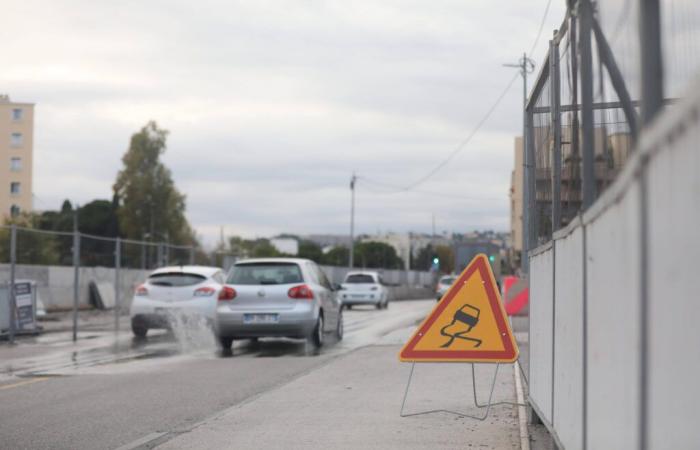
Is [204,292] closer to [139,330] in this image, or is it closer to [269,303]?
[139,330]

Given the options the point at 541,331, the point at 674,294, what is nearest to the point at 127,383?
the point at 541,331

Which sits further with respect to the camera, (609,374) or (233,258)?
(233,258)

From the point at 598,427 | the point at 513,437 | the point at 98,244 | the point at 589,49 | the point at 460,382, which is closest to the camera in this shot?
the point at 598,427

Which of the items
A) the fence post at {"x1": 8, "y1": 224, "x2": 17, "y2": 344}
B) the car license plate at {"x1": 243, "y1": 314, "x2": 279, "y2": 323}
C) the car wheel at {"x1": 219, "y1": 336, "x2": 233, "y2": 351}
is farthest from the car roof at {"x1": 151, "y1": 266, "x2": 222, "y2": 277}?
the car license plate at {"x1": 243, "y1": 314, "x2": 279, "y2": 323}

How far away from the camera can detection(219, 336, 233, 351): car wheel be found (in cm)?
1727

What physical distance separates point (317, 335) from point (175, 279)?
12.4 feet

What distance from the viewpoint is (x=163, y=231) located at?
279 ft

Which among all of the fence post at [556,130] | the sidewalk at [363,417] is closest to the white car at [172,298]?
the sidewalk at [363,417]

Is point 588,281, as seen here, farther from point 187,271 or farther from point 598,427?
point 187,271

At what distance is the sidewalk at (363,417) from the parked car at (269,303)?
4.43 meters

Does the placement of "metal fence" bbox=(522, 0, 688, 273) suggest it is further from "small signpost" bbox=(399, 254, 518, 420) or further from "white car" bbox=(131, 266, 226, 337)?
"white car" bbox=(131, 266, 226, 337)

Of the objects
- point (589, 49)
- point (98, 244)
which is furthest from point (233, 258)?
point (589, 49)

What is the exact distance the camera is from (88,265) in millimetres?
25234

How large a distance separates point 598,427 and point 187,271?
16665mm
